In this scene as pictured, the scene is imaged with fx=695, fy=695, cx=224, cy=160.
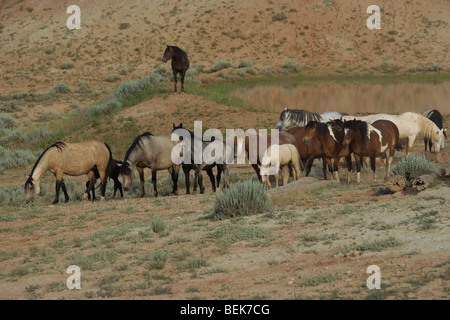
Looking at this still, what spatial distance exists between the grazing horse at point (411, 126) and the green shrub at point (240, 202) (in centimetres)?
785

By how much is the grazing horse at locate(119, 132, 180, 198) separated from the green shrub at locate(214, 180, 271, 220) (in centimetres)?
530

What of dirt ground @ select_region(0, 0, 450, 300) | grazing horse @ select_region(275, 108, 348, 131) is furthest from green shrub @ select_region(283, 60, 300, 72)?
grazing horse @ select_region(275, 108, 348, 131)

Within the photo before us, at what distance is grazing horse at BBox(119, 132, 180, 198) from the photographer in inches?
745

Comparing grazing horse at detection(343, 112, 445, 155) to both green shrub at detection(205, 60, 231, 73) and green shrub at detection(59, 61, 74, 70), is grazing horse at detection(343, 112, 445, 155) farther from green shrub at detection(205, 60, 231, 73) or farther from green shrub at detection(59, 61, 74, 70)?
green shrub at detection(59, 61, 74, 70)

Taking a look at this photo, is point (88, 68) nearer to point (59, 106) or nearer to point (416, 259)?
point (59, 106)

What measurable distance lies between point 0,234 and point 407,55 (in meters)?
48.8

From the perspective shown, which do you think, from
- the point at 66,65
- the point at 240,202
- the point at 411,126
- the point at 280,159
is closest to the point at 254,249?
the point at 240,202

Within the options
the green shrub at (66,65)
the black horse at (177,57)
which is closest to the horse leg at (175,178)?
the black horse at (177,57)

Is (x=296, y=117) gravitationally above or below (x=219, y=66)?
below

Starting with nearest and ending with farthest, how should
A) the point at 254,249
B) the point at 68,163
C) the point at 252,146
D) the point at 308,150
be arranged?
the point at 254,249
the point at 252,146
the point at 68,163
the point at 308,150

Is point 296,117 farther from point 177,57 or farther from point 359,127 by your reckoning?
point 177,57

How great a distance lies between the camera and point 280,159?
58.9 feet

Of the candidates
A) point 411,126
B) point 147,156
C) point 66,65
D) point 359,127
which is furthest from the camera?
point 66,65

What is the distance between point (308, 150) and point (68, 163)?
21.5ft
